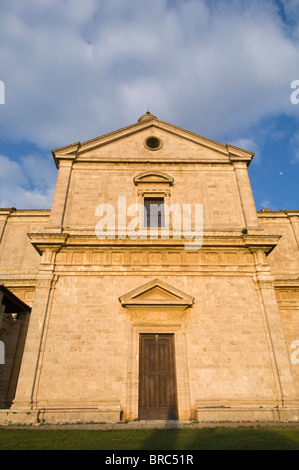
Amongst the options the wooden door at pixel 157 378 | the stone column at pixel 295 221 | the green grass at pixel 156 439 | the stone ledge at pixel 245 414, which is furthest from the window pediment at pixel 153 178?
the green grass at pixel 156 439

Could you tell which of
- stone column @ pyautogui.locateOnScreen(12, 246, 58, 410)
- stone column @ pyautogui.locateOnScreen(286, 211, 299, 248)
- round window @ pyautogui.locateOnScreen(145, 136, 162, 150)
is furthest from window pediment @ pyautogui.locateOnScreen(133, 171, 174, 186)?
stone column @ pyautogui.locateOnScreen(286, 211, 299, 248)

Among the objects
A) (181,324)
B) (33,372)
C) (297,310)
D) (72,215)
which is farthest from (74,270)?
(297,310)

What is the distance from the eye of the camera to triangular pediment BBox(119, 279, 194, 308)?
1151 centimetres

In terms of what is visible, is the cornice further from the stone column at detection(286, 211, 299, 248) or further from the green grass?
the green grass

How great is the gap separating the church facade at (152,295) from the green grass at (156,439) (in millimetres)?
1579

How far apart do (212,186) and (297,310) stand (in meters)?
7.74

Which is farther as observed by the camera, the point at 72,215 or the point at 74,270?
the point at 72,215

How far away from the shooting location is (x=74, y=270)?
12422mm

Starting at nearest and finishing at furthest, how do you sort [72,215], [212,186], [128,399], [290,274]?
[128,399] → [72,215] → [212,186] → [290,274]

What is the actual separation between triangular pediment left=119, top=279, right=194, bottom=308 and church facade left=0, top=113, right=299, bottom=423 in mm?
40

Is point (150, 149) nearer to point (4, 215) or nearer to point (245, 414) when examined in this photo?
point (4, 215)

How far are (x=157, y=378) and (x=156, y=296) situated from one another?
291cm

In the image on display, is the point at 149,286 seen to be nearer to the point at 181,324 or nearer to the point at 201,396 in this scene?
the point at 181,324
